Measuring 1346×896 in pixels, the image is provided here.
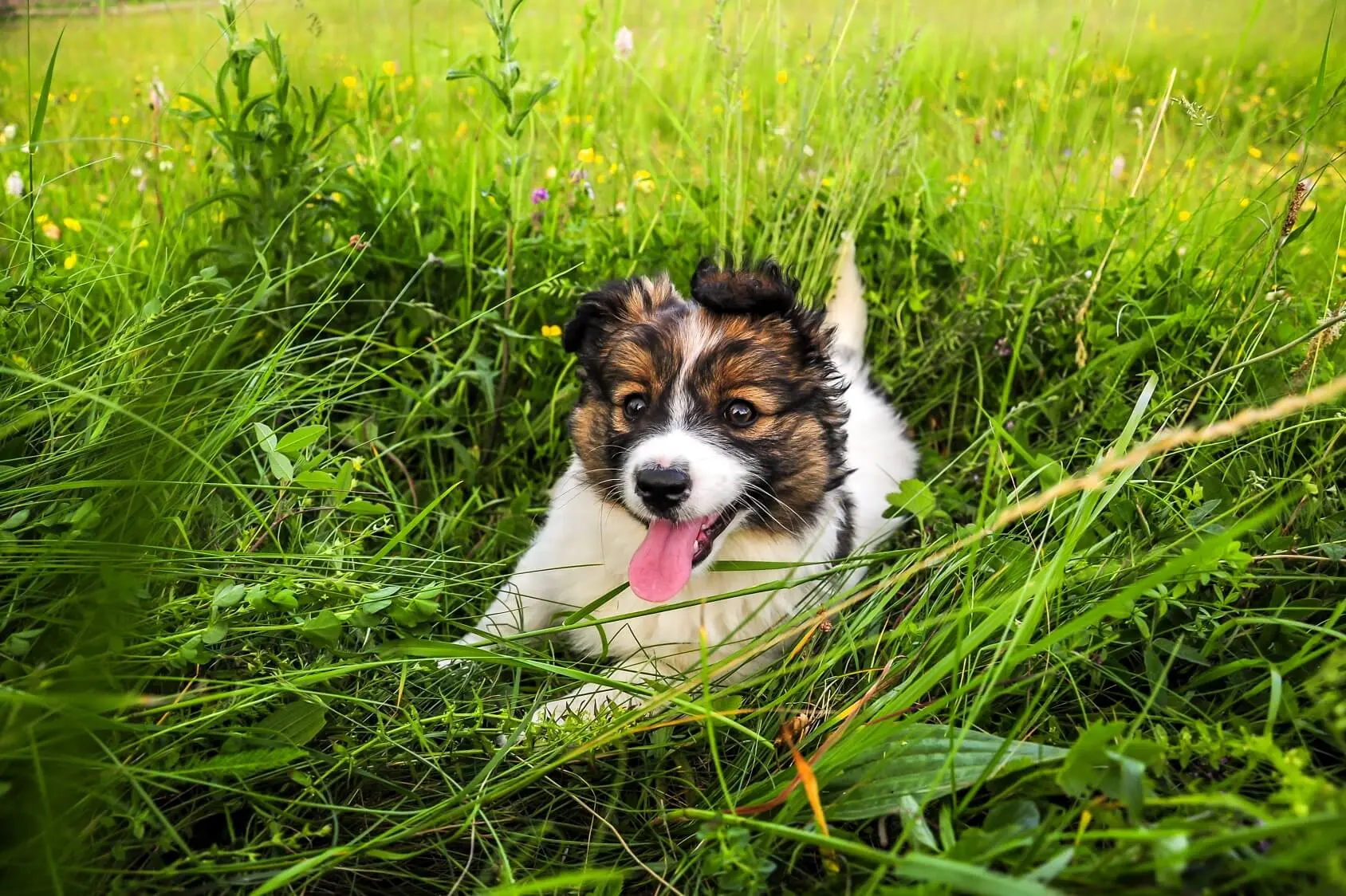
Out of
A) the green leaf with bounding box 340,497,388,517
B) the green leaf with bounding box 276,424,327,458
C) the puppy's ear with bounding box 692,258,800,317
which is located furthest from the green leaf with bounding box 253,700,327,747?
the puppy's ear with bounding box 692,258,800,317

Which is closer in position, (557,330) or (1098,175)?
(557,330)

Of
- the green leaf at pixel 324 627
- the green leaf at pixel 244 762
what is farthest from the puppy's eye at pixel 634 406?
the green leaf at pixel 244 762

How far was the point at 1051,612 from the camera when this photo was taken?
2.20 metres

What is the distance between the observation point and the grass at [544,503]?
171 cm

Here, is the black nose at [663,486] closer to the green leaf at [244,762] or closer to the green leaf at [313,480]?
the green leaf at [313,480]

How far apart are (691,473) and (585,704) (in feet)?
2.11

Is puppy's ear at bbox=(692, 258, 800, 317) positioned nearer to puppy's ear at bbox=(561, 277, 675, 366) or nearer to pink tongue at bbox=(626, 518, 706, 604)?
puppy's ear at bbox=(561, 277, 675, 366)

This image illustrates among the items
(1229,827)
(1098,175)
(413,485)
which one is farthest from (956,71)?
(1229,827)

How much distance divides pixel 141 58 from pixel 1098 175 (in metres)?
4.99

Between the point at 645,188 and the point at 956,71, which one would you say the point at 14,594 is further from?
the point at 956,71

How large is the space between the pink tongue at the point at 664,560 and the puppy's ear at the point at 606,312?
0.62m

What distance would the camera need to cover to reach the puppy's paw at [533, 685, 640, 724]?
2.21 m

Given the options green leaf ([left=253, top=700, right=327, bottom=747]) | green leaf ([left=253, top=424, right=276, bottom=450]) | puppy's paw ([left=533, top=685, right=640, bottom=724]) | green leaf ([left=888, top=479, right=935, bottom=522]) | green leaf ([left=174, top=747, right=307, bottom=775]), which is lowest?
puppy's paw ([left=533, top=685, right=640, bottom=724])

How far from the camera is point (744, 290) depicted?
2689mm
